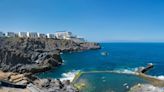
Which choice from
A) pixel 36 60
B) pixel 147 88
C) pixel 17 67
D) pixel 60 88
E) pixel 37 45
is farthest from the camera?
pixel 37 45

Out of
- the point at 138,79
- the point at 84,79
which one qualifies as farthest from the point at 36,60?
the point at 138,79

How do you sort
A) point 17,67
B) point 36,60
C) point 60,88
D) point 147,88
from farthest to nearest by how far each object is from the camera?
point 36,60 → point 17,67 → point 147,88 → point 60,88

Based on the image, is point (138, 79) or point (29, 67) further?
point (29, 67)

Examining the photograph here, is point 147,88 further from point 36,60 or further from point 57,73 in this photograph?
point 36,60

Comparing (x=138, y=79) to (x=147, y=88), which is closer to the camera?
(x=147, y=88)

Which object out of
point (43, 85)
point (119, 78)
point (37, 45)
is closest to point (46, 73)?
point (119, 78)

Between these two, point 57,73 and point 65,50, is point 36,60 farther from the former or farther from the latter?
point 65,50

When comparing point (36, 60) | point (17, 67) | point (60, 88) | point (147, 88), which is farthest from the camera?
point (36, 60)

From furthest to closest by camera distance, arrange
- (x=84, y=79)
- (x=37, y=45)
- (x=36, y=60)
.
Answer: (x=37, y=45) → (x=36, y=60) → (x=84, y=79)
